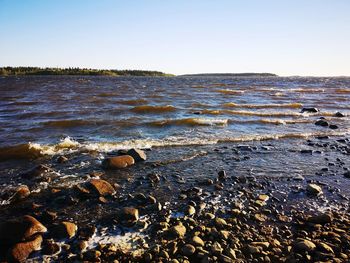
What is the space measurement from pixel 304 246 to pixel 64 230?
4841 mm

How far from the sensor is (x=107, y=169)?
10.7 m

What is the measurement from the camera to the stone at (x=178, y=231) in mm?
6492

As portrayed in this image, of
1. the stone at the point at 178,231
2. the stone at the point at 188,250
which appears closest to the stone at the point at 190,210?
the stone at the point at 178,231

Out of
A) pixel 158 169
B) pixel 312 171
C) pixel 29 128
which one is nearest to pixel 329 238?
pixel 312 171

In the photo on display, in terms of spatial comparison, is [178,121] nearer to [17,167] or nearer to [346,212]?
[17,167]

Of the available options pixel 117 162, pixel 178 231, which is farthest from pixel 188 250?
pixel 117 162

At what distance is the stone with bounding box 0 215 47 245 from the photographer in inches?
242

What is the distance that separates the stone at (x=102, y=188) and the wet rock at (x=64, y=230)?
1.81 m

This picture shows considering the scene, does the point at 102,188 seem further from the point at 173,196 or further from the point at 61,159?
the point at 61,159

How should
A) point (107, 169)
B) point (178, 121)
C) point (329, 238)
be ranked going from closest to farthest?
1. point (329, 238)
2. point (107, 169)
3. point (178, 121)

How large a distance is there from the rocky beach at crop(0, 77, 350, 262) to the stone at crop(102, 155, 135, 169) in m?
0.04

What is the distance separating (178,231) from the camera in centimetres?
655

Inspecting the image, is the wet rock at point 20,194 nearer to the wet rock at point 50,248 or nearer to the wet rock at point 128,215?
the wet rock at point 50,248

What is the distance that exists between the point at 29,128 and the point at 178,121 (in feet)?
28.5
